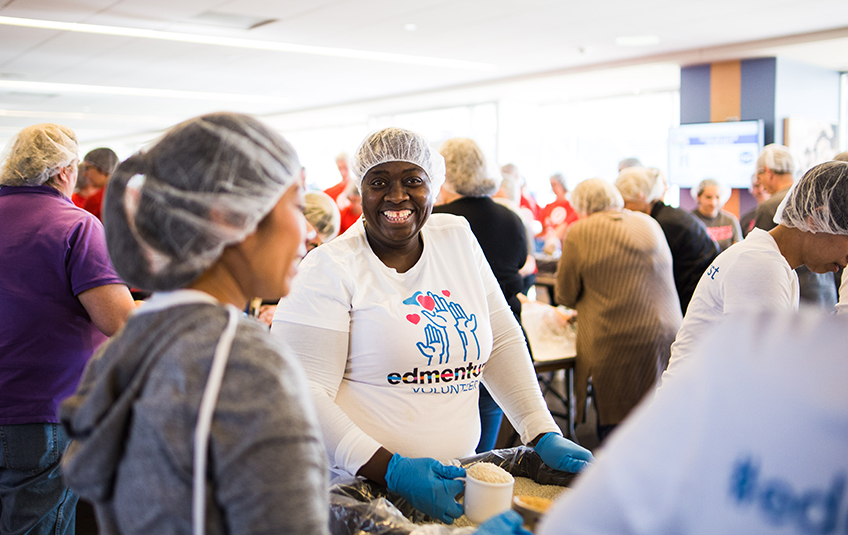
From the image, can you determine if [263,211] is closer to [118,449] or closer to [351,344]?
[118,449]

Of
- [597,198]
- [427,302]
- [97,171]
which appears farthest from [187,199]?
[97,171]

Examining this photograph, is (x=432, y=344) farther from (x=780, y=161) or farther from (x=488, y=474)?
(x=780, y=161)

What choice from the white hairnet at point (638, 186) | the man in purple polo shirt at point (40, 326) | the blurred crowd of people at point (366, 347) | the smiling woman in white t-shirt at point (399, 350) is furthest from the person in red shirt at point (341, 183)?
the smiling woman in white t-shirt at point (399, 350)

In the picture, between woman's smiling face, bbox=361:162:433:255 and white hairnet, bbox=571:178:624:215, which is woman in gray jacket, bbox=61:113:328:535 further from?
white hairnet, bbox=571:178:624:215

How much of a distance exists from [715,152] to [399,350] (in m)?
7.14

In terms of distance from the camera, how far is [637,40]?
6.62 metres

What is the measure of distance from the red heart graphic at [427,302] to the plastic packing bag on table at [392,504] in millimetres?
352

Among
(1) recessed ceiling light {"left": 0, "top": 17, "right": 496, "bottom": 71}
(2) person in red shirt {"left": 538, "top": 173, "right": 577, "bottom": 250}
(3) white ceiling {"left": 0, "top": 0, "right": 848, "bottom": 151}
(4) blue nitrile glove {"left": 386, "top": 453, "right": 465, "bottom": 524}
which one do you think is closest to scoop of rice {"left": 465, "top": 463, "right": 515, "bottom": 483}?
(4) blue nitrile glove {"left": 386, "top": 453, "right": 465, "bottom": 524}

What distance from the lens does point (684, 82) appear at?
7820 millimetres

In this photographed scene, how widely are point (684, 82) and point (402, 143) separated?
7.11 meters

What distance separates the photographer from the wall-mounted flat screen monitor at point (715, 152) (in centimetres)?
726

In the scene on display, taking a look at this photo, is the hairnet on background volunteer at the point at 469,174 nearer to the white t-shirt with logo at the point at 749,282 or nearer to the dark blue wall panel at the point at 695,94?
the white t-shirt with logo at the point at 749,282

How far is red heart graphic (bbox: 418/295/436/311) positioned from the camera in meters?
1.54

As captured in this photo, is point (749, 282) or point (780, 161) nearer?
point (749, 282)
